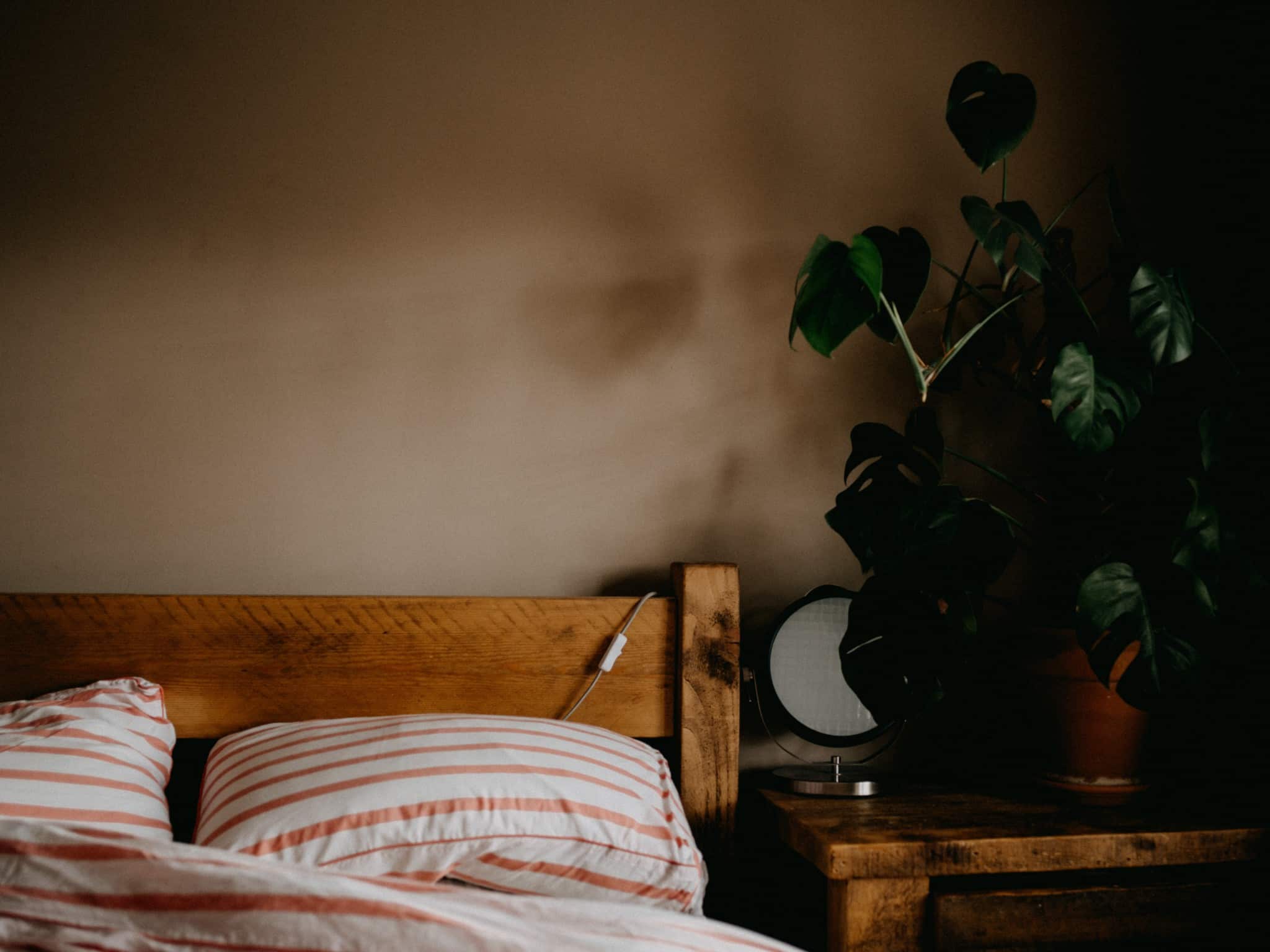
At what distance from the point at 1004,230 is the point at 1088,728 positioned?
29.4 inches

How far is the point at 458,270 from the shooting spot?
151 centimetres

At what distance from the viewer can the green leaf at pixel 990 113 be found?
3.95 feet

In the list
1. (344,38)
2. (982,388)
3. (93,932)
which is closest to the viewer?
(93,932)

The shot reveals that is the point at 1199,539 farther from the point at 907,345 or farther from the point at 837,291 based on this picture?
the point at 837,291

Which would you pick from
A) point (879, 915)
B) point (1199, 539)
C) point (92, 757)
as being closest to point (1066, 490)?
point (1199, 539)

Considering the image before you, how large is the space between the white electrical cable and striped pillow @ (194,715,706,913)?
209 millimetres

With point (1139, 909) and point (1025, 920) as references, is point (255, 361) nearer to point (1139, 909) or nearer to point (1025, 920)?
point (1025, 920)

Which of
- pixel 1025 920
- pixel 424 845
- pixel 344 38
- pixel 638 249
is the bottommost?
pixel 1025 920

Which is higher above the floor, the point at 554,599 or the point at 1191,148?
the point at 1191,148

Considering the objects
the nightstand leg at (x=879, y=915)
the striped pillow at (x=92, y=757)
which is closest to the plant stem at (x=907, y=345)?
the nightstand leg at (x=879, y=915)

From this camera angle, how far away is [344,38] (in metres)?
1.50

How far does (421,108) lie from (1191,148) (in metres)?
1.47

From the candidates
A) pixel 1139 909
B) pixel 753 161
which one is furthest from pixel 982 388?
pixel 1139 909

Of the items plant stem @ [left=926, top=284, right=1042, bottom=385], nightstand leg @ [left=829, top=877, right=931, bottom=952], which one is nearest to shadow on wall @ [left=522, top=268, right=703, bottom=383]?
plant stem @ [left=926, top=284, right=1042, bottom=385]
